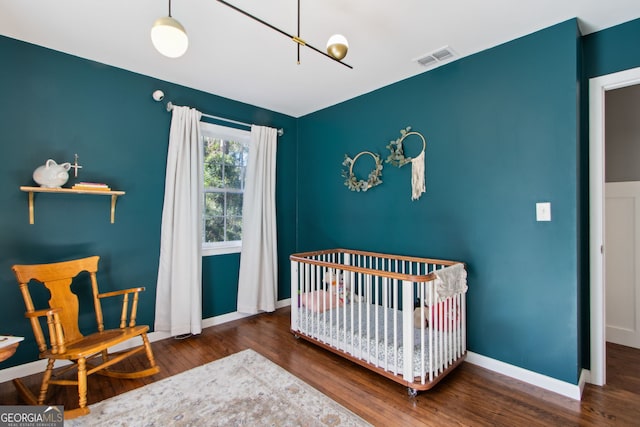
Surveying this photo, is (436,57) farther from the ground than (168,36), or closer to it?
farther from the ground

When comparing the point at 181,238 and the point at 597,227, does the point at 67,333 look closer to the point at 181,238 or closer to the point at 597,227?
the point at 181,238

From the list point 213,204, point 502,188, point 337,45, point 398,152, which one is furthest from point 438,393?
point 213,204

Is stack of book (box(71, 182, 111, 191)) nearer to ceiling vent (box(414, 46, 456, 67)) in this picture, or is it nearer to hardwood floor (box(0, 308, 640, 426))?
hardwood floor (box(0, 308, 640, 426))

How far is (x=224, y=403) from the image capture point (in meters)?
1.94

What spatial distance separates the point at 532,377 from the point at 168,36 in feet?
9.85

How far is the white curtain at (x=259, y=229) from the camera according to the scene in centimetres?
348

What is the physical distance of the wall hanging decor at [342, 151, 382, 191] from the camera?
310 cm

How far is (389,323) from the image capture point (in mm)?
2568

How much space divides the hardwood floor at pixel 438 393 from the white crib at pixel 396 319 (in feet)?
0.33

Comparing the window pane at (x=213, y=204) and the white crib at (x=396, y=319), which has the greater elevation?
the window pane at (x=213, y=204)

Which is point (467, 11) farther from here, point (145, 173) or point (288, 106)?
point (145, 173)

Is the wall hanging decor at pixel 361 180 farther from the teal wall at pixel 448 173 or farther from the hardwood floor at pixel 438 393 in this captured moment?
the hardwood floor at pixel 438 393

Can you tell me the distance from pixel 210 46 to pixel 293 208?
86.7 inches

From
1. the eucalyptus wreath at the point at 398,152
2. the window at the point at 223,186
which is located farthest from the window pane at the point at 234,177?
the eucalyptus wreath at the point at 398,152
